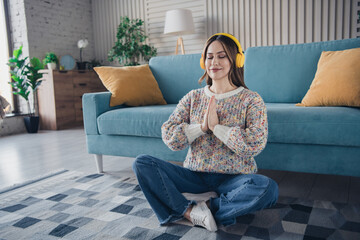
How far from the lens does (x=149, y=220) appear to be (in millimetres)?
1429

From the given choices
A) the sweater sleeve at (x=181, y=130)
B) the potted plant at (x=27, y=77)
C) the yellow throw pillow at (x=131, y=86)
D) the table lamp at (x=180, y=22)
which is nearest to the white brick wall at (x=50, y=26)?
the potted plant at (x=27, y=77)

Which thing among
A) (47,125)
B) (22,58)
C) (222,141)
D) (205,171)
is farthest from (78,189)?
(22,58)

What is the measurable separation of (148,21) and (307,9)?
2.52m

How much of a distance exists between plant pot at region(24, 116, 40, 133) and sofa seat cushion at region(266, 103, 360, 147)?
12.0 feet

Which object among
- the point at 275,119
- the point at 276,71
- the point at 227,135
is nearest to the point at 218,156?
the point at 227,135

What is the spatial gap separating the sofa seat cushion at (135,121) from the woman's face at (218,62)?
2.18 ft

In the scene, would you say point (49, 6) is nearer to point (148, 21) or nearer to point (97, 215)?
point (148, 21)

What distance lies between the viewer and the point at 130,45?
5121mm

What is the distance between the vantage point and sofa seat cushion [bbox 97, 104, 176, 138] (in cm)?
198

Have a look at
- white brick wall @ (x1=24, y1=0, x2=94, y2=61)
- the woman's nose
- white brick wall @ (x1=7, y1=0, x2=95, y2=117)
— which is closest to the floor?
the woman's nose

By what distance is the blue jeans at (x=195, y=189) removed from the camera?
123 centimetres

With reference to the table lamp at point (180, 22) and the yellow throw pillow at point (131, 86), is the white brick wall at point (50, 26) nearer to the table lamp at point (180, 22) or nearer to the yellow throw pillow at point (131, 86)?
the table lamp at point (180, 22)

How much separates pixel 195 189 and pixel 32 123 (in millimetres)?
3627

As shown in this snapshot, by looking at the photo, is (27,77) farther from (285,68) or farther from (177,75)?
(285,68)
